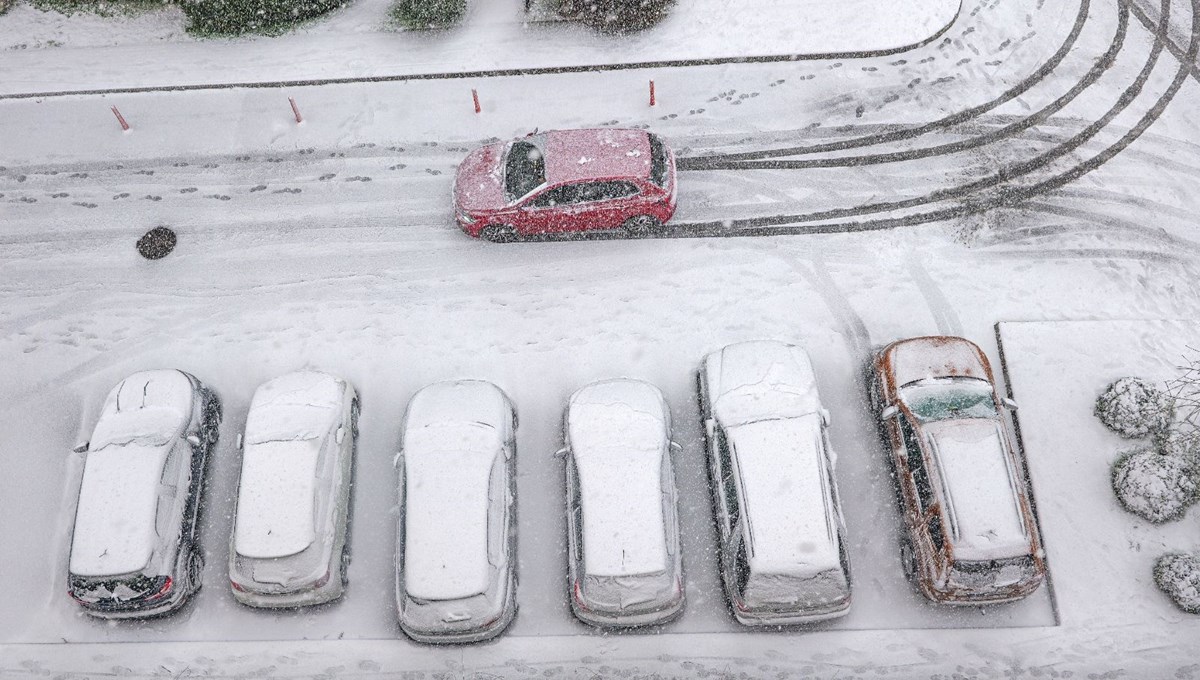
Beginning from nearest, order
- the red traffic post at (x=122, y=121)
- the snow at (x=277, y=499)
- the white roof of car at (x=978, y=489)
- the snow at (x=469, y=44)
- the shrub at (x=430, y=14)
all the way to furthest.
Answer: the white roof of car at (x=978, y=489) → the snow at (x=277, y=499) → the red traffic post at (x=122, y=121) → the snow at (x=469, y=44) → the shrub at (x=430, y=14)

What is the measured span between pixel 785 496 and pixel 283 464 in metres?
6.55

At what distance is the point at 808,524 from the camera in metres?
9.71

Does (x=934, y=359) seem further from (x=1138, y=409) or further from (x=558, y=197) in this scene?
(x=558, y=197)

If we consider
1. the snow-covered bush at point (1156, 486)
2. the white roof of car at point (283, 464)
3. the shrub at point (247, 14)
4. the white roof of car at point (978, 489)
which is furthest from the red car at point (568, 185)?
the snow-covered bush at point (1156, 486)

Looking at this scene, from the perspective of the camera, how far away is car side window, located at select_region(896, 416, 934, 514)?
395 inches

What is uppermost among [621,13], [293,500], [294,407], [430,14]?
[430,14]

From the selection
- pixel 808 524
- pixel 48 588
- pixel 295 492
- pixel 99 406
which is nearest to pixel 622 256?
pixel 808 524

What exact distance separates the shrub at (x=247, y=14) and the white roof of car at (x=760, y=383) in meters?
11.0

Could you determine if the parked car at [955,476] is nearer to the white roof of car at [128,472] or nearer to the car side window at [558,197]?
the car side window at [558,197]

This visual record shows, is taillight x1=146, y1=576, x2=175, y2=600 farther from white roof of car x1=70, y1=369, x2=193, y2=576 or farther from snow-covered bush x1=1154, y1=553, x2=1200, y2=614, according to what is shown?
snow-covered bush x1=1154, y1=553, x2=1200, y2=614

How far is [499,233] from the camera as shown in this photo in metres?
12.9

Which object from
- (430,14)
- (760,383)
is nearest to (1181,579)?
(760,383)

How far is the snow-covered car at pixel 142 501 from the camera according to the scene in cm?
991

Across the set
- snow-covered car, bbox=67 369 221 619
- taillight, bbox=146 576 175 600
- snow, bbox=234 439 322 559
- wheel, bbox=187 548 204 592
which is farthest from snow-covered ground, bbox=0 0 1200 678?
snow, bbox=234 439 322 559
